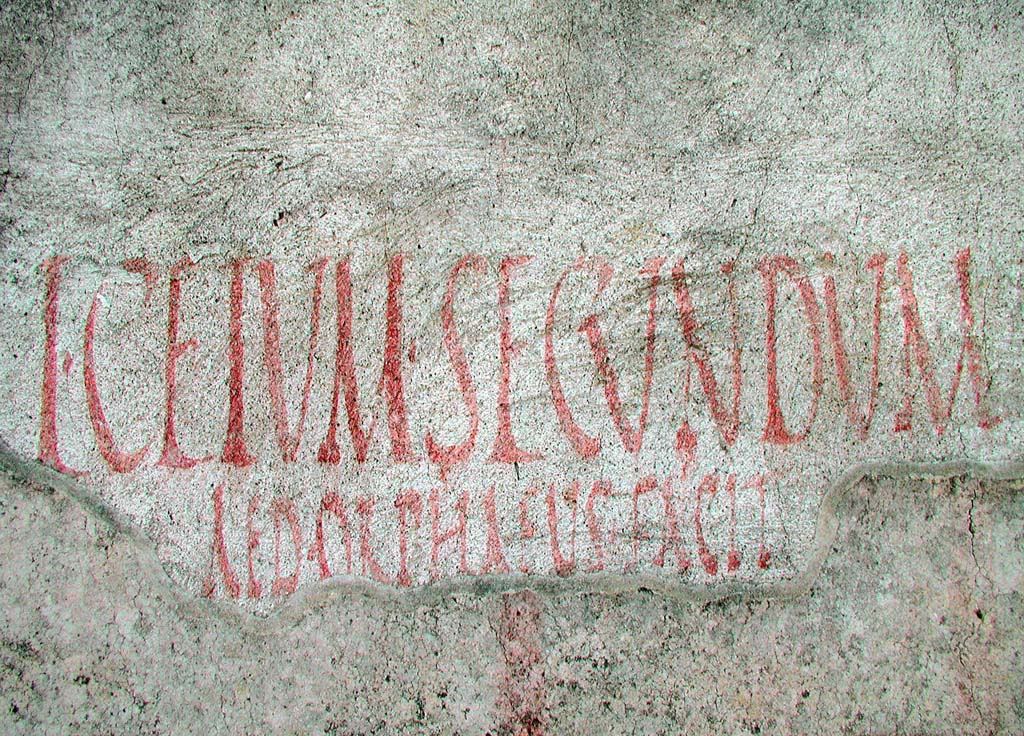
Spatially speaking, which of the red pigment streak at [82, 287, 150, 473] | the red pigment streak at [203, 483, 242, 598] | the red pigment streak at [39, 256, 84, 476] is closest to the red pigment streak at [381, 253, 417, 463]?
the red pigment streak at [203, 483, 242, 598]

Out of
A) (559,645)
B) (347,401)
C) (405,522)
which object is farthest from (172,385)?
(559,645)

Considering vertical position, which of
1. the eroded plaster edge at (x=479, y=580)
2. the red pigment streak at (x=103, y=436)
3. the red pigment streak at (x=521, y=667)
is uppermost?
the red pigment streak at (x=103, y=436)

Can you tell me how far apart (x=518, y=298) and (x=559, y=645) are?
89 centimetres

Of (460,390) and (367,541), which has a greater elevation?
(460,390)

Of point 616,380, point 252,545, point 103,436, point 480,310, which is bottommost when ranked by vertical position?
point 252,545

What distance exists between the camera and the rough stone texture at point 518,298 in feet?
5.49

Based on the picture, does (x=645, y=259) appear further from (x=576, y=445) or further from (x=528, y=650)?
(x=528, y=650)

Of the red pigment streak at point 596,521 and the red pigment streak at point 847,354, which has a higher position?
the red pigment streak at point 847,354

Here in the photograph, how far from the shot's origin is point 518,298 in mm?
1699

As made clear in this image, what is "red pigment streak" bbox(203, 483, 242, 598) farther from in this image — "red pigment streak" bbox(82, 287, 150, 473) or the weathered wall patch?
"red pigment streak" bbox(82, 287, 150, 473)

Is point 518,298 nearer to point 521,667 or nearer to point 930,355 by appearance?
point 521,667

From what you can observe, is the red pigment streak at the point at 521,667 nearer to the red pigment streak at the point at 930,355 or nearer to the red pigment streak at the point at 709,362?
the red pigment streak at the point at 709,362

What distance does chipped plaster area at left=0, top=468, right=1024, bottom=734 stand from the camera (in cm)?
166

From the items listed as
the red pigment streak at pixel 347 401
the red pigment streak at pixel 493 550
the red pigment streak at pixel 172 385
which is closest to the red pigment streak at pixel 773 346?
the red pigment streak at pixel 493 550
